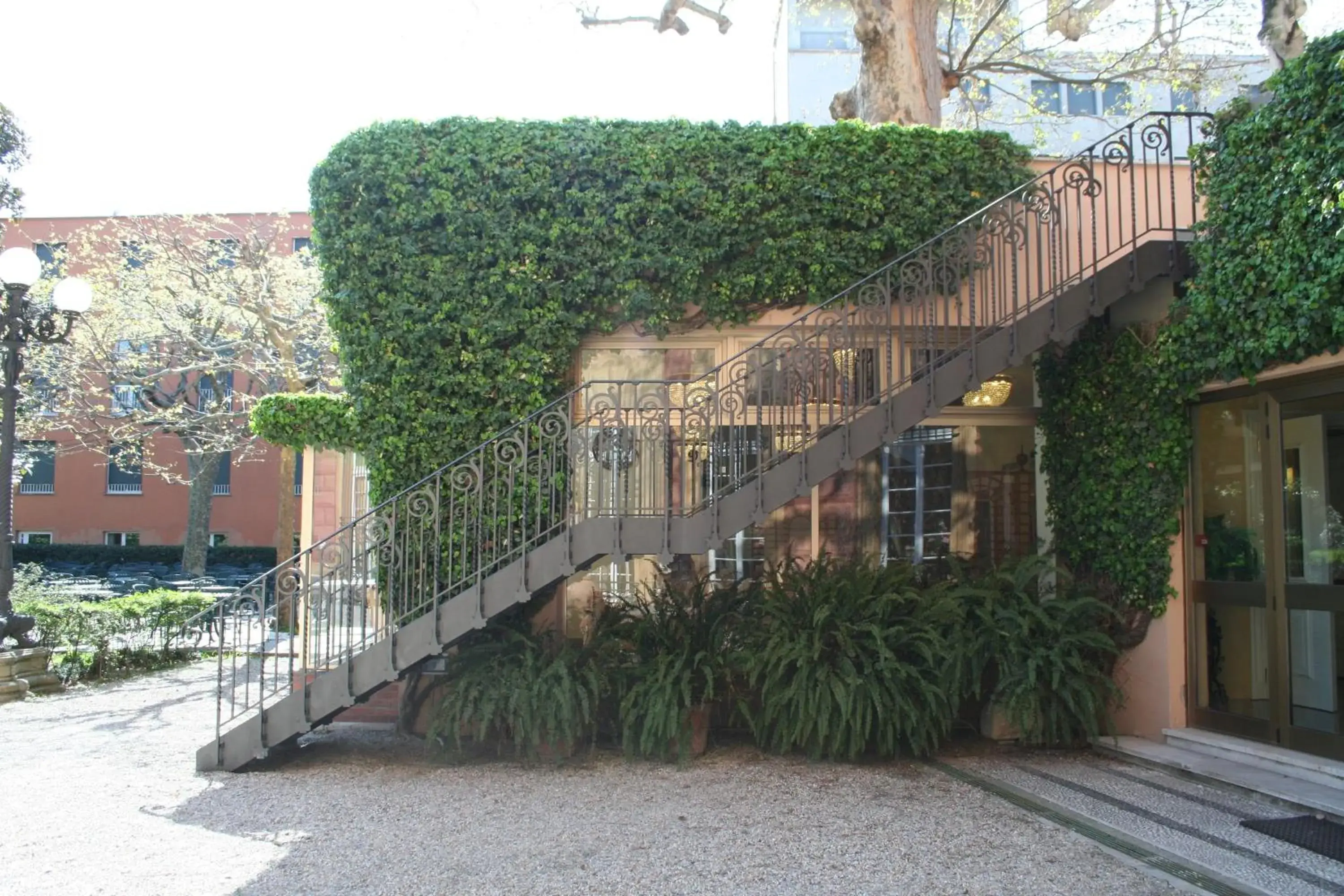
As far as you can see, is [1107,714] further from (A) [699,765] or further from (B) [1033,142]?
(B) [1033,142]

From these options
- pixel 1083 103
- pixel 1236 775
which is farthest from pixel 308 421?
pixel 1083 103

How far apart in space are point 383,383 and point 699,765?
158 inches

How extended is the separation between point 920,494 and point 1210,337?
275 cm

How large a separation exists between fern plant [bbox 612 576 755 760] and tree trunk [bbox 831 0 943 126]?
6373 mm

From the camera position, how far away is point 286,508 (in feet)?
54.2

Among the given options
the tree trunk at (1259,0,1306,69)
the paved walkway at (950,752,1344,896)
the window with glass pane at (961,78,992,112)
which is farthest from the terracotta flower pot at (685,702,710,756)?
the window with glass pane at (961,78,992,112)

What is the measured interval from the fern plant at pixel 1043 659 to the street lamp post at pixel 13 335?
870cm

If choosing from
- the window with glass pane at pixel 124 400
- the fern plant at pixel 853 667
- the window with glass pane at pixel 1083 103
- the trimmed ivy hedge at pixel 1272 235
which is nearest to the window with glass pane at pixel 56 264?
the window with glass pane at pixel 124 400

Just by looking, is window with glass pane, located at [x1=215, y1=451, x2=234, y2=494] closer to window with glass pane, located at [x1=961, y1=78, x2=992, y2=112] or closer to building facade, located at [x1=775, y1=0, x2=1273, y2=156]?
building facade, located at [x1=775, y1=0, x2=1273, y2=156]

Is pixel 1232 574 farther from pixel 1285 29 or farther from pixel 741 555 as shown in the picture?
pixel 1285 29

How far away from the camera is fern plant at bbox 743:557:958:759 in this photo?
7098 millimetres

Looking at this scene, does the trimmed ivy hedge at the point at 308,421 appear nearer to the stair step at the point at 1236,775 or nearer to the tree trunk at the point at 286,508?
the stair step at the point at 1236,775

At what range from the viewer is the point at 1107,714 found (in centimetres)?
730

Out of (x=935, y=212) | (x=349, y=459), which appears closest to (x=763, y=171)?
(x=935, y=212)
